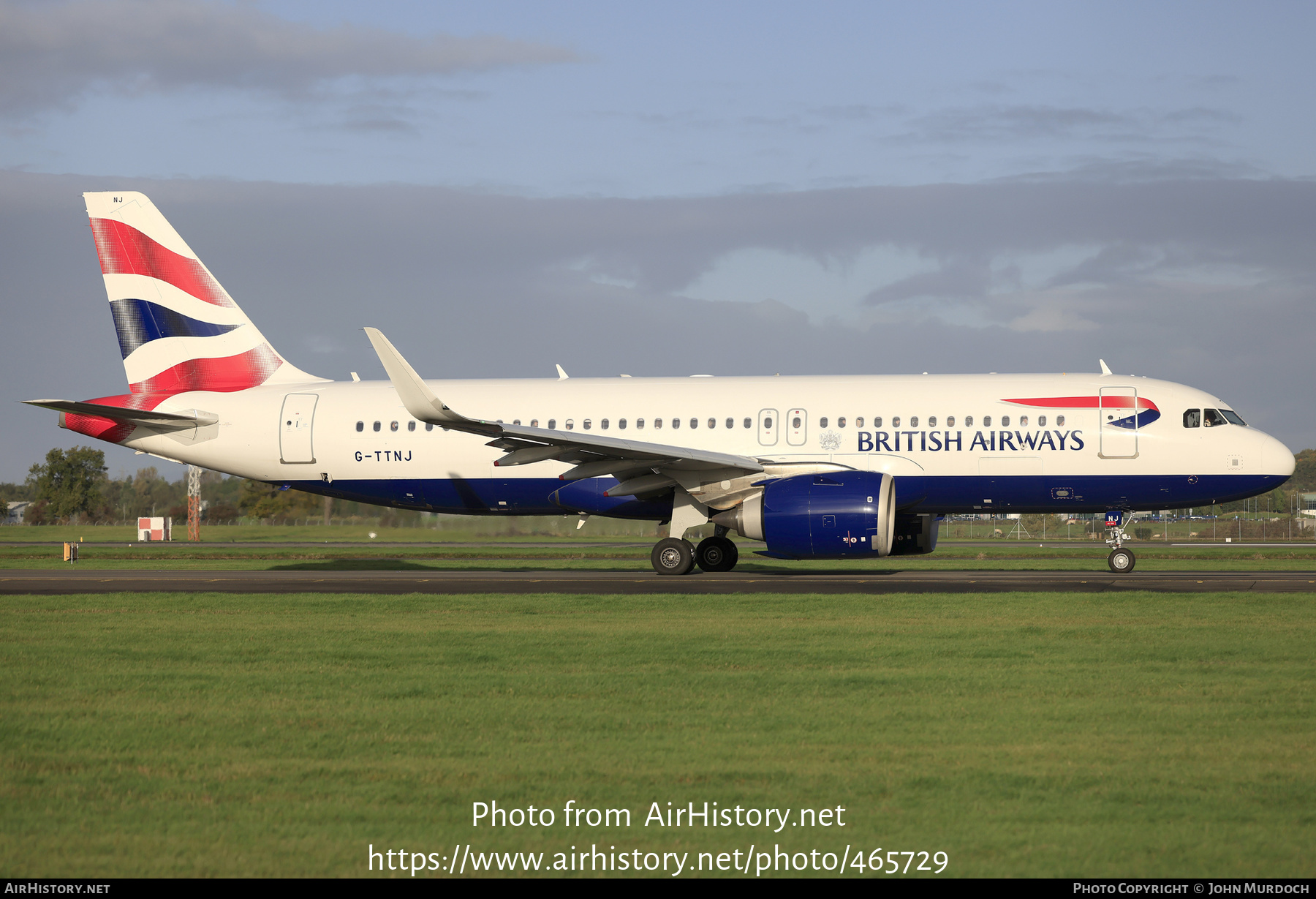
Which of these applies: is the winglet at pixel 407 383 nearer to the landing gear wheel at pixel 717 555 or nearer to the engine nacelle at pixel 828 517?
the engine nacelle at pixel 828 517

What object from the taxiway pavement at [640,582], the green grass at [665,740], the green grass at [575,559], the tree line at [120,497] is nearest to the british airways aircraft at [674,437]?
the taxiway pavement at [640,582]

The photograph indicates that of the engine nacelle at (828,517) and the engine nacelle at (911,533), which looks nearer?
the engine nacelle at (828,517)

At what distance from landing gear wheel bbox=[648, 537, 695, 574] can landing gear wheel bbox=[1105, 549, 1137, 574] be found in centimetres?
899

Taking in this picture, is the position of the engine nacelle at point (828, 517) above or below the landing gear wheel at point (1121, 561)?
above

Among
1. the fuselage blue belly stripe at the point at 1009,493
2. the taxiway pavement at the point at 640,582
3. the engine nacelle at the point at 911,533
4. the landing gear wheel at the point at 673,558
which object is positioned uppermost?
the fuselage blue belly stripe at the point at 1009,493

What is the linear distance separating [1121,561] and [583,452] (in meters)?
11.7

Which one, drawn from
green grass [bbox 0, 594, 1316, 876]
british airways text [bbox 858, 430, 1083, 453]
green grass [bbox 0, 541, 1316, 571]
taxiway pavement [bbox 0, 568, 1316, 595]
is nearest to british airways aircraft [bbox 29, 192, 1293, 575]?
british airways text [bbox 858, 430, 1083, 453]

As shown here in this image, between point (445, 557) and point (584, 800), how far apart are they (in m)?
32.2

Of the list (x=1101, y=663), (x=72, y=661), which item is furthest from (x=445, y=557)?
(x=1101, y=663)

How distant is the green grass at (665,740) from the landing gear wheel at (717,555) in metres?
11.7

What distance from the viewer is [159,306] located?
2900cm

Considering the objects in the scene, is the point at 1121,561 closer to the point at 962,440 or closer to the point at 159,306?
the point at 962,440

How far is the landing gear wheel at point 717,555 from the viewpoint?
89.0ft

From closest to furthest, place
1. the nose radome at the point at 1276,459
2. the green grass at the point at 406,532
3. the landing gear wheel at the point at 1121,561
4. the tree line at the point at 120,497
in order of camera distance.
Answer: the nose radome at the point at 1276,459
the landing gear wheel at the point at 1121,561
the green grass at the point at 406,532
the tree line at the point at 120,497
